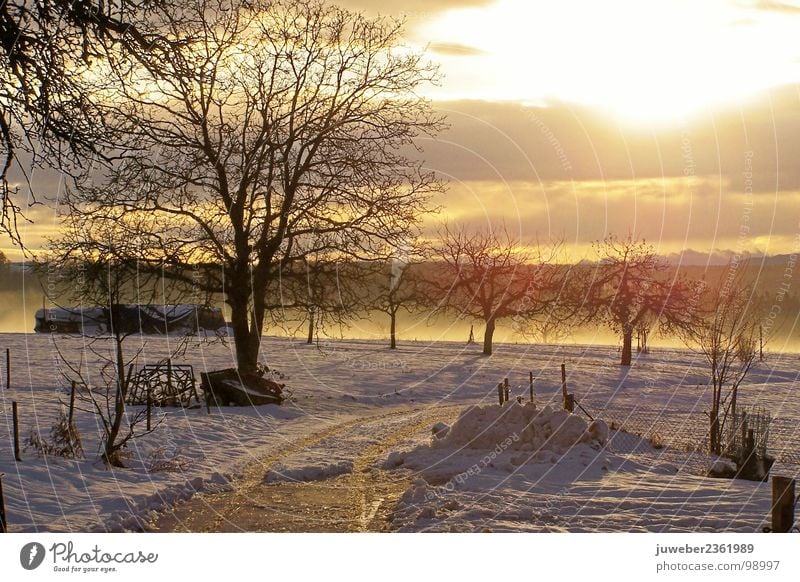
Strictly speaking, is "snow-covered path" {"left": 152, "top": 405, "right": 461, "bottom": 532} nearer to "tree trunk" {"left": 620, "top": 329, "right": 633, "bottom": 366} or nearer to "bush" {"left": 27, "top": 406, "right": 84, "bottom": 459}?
"bush" {"left": 27, "top": 406, "right": 84, "bottom": 459}

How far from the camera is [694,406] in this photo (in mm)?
35188

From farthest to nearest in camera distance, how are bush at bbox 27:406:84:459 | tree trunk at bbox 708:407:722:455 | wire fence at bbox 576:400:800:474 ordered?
wire fence at bbox 576:400:800:474, tree trunk at bbox 708:407:722:455, bush at bbox 27:406:84:459

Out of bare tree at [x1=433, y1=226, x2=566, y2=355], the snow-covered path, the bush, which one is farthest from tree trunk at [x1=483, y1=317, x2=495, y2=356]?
the bush

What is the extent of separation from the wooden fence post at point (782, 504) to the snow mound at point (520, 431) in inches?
301

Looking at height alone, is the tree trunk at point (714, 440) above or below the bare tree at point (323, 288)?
below

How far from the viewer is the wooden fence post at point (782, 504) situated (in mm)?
10836

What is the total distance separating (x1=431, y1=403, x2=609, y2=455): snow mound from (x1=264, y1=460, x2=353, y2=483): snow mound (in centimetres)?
Answer: 267

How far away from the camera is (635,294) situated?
2181 inches

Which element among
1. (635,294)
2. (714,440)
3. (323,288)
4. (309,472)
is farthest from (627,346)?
(309,472)

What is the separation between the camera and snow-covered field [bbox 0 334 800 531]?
516 inches

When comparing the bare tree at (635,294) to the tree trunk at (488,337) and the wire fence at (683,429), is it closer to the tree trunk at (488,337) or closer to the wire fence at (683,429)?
the tree trunk at (488,337)

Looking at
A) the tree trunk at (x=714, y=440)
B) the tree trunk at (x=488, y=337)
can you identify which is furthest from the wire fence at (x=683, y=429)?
the tree trunk at (x=488, y=337)
